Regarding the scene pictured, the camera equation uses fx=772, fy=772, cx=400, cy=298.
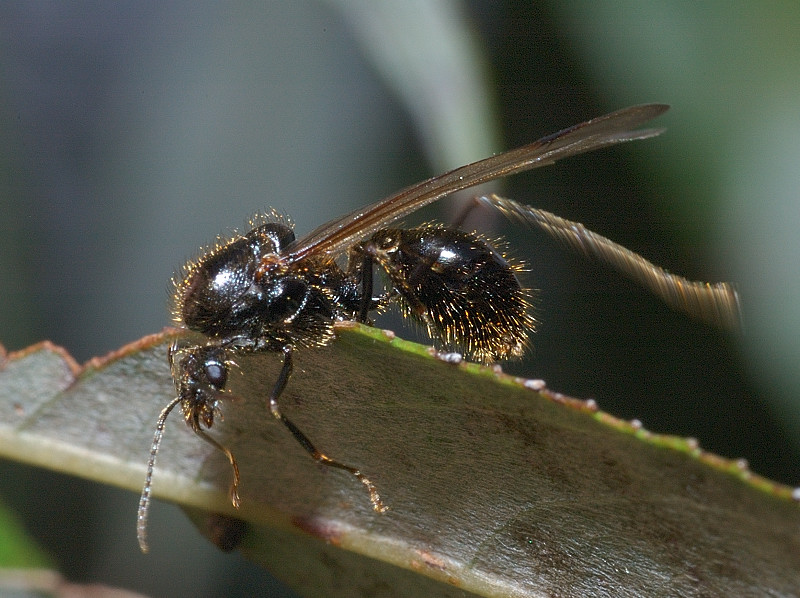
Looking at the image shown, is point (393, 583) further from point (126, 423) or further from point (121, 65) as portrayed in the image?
point (121, 65)

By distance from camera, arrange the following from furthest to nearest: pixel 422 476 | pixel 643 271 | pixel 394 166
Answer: pixel 394 166
pixel 643 271
pixel 422 476

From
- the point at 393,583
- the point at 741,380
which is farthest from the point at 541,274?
the point at 393,583

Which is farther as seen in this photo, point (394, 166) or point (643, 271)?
point (394, 166)

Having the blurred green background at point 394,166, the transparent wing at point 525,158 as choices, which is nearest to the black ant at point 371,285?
the transparent wing at point 525,158

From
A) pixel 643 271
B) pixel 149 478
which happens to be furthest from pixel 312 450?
pixel 643 271

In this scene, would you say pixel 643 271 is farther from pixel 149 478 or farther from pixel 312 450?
pixel 149 478

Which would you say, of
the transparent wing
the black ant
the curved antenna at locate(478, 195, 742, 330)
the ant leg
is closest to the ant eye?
the black ant

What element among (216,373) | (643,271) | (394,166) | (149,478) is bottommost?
(149,478)

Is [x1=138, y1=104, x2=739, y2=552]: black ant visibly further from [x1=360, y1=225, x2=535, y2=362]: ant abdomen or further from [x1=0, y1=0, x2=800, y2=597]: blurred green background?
[x1=0, y1=0, x2=800, y2=597]: blurred green background

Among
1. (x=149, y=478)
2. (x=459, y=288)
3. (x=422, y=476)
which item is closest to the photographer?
(x=422, y=476)
